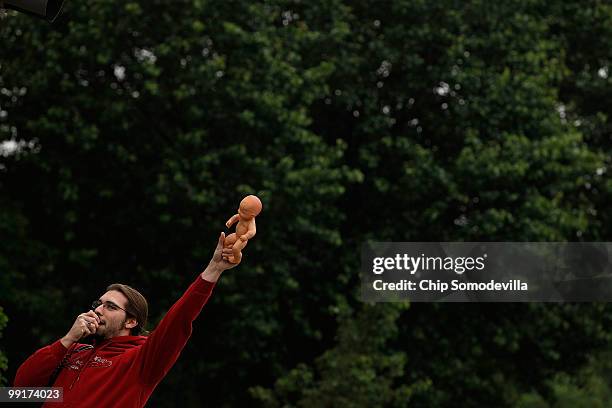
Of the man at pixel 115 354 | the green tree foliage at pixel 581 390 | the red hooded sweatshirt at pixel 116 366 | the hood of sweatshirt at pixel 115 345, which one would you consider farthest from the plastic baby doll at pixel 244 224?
the green tree foliage at pixel 581 390

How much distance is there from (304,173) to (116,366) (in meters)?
12.8

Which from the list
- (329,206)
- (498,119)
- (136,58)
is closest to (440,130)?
(498,119)

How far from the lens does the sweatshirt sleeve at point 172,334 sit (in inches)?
155

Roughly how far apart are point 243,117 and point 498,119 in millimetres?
4053

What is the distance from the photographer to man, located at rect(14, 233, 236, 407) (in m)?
4.04

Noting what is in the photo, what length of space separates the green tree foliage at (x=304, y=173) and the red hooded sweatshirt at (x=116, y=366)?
12.4 meters

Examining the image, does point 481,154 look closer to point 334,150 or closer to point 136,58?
point 334,150

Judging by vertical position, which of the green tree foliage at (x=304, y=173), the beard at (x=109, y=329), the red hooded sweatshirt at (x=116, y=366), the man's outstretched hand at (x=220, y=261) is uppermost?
the green tree foliage at (x=304, y=173)

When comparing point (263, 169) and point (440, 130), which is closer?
point (263, 169)

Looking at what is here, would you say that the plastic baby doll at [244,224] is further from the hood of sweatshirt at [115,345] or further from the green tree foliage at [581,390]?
the green tree foliage at [581,390]

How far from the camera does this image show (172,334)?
404 cm

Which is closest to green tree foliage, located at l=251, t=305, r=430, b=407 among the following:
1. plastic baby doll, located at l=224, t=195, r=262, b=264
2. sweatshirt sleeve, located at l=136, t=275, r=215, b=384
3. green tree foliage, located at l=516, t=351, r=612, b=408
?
green tree foliage, located at l=516, t=351, r=612, b=408

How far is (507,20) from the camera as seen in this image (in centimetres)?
1842

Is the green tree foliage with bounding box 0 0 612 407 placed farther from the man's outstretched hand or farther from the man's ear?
the man's outstretched hand
